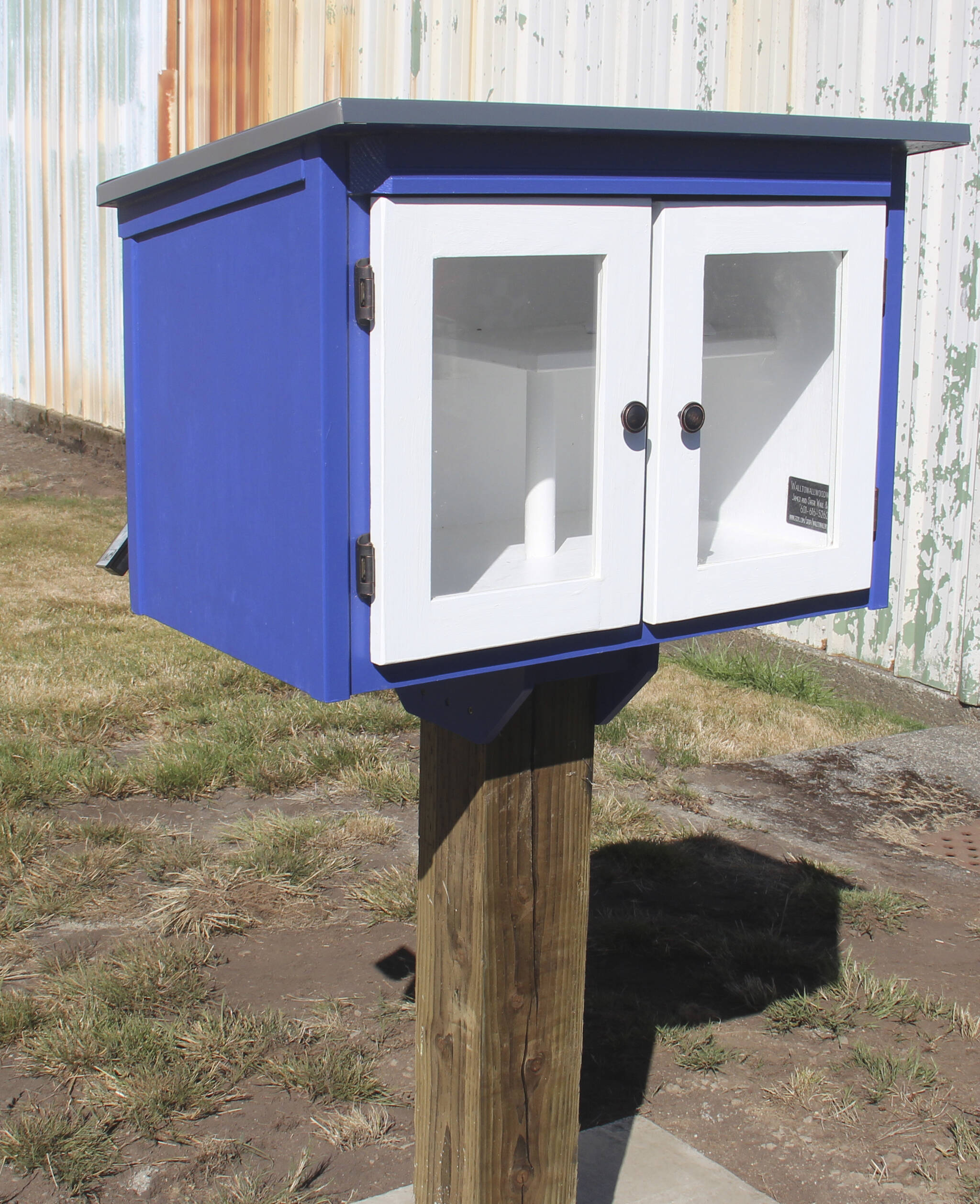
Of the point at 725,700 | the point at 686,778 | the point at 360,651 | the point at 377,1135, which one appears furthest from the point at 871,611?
the point at 360,651

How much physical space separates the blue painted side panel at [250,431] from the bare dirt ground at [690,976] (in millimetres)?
1118

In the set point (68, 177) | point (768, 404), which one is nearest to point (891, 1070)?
point (768, 404)

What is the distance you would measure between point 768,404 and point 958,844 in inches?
92.0

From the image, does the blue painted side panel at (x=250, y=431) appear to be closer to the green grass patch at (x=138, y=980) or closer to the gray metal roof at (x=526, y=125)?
the gray metal roof at (x=526, y=125)

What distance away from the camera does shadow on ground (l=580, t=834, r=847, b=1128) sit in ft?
8.64

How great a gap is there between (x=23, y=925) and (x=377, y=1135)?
1171 millimetres

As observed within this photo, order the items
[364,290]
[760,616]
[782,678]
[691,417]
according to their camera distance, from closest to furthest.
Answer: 1. [364,290]
2. [691,417]
3. [760,616]
4. [782,678]

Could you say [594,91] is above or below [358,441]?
above

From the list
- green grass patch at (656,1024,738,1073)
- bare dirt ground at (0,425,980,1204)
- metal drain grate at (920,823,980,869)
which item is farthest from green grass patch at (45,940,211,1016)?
metal drain grate at (920,823,980,869)

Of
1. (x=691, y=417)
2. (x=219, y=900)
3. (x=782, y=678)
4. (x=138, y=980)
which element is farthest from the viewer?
(x=782, y=678)

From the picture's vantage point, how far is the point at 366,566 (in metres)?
1.32

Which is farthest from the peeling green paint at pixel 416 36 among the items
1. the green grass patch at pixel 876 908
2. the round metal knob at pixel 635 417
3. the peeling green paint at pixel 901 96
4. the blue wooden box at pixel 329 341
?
the round metal knob at pixel 635 417

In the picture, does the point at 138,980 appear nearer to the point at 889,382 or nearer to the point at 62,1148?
the point at 62,1148

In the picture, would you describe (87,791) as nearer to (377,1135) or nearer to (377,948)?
(377,948)
